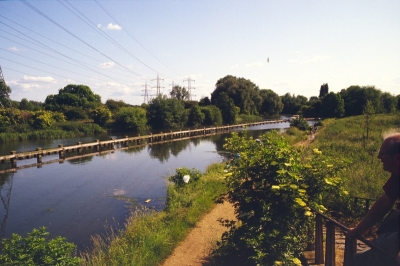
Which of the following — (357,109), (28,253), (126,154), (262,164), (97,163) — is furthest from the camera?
(357,109)

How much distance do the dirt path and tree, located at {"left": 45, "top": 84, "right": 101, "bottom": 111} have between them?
2007 inches

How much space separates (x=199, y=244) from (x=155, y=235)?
1130 mm

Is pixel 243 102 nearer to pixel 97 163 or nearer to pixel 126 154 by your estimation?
pixel 126 154

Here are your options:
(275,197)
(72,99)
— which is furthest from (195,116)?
(275,197)

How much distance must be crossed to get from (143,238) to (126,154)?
20.8m

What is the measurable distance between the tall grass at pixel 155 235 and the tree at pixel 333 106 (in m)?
61.2

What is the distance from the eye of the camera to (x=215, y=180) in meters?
13.1

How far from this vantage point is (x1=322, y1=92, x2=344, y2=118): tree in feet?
216

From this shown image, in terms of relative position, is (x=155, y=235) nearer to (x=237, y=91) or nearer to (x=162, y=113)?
(x=162, y=113)

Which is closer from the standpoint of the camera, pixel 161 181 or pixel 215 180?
pixel 215 180

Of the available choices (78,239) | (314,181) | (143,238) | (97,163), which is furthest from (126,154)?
(314,181)

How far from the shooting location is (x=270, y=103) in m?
90.7

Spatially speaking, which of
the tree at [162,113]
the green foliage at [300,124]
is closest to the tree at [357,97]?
the green foliage at [300,124]

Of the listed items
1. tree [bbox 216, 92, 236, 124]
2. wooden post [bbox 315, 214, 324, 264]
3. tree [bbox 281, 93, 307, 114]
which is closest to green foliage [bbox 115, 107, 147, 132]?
tree [bbox 216, 92, 236, 124]
